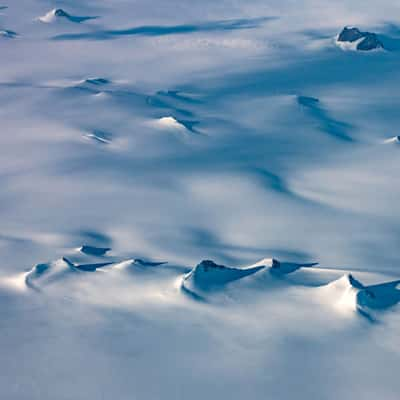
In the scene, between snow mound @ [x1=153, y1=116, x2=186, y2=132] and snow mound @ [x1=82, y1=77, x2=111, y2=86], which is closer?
snow mound @ [x1=153, y1=116, x2=186, y2=132]

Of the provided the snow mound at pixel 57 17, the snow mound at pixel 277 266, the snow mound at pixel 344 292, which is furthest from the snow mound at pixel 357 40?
the snow mound at pixel 344 292

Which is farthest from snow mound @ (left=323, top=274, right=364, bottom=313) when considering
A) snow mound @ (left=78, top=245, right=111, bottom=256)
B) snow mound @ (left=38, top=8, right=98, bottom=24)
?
snow mound @ (left=38, top=8, right=98, bottom=24)

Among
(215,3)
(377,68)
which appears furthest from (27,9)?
(377,68)

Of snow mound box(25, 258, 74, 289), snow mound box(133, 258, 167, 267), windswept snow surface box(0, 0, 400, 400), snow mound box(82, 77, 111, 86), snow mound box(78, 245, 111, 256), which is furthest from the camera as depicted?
snow mound box(82, 77, 111, 86)

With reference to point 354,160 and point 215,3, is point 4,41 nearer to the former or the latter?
point 215,3

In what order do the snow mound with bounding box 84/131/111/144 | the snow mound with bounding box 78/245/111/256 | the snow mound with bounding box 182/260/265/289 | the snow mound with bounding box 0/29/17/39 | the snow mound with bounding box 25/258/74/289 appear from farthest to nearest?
the snow mound with bounding box 0/29/17/39 < the snow mound with bounding box 84/131/111/144 < the snow mound with bounding box 78/245/111/256 < the snow mound with bounding box 25/258/74/289 < the snow mound with bounding box 182/260/265/289

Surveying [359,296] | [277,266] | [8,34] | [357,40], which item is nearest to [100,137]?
[277,266]

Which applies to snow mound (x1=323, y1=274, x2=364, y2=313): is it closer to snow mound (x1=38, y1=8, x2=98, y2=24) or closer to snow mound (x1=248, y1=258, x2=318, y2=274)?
snow mound (x1=248, y1=258, x2=318, y2=274)
